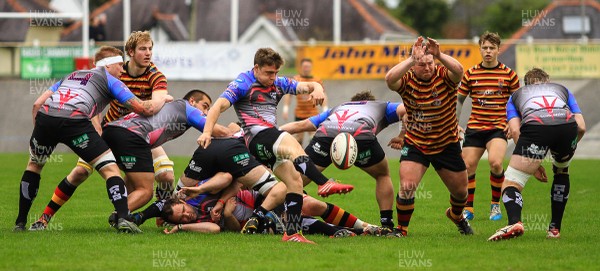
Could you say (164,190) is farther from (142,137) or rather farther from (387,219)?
(387,219)

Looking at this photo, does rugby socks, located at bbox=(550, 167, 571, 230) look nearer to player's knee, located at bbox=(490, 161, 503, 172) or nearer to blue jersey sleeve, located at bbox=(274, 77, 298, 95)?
player's knee, located at bbox=(490, 161, 503, 172)

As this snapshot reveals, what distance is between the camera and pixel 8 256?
8203 mm

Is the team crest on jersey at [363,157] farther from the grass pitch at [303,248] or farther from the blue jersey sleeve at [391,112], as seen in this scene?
the grass pitch at [303,248]

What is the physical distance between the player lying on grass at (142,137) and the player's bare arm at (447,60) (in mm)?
2338

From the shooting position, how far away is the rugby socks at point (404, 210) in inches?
382

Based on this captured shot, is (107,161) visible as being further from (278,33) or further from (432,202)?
(278,33)

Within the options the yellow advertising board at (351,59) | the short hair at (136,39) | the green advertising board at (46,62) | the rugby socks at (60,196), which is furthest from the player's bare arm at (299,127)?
the green advertising board at (46,62)

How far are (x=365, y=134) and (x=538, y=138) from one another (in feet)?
6.07

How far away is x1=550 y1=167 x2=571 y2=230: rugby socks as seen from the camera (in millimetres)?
9680

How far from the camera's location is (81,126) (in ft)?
31.4

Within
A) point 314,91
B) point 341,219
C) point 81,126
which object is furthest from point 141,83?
point 341,219

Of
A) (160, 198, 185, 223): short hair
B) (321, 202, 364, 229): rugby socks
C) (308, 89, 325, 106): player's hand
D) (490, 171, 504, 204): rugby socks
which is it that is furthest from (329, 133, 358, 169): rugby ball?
(490, 171, 504, 204): rugby socks

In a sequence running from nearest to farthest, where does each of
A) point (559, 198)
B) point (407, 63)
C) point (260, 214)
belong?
point (407, 63), point (559, 198), point (260, 214)

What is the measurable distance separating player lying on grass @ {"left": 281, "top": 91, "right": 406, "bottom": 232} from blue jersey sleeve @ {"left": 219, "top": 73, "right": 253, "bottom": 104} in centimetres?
136
